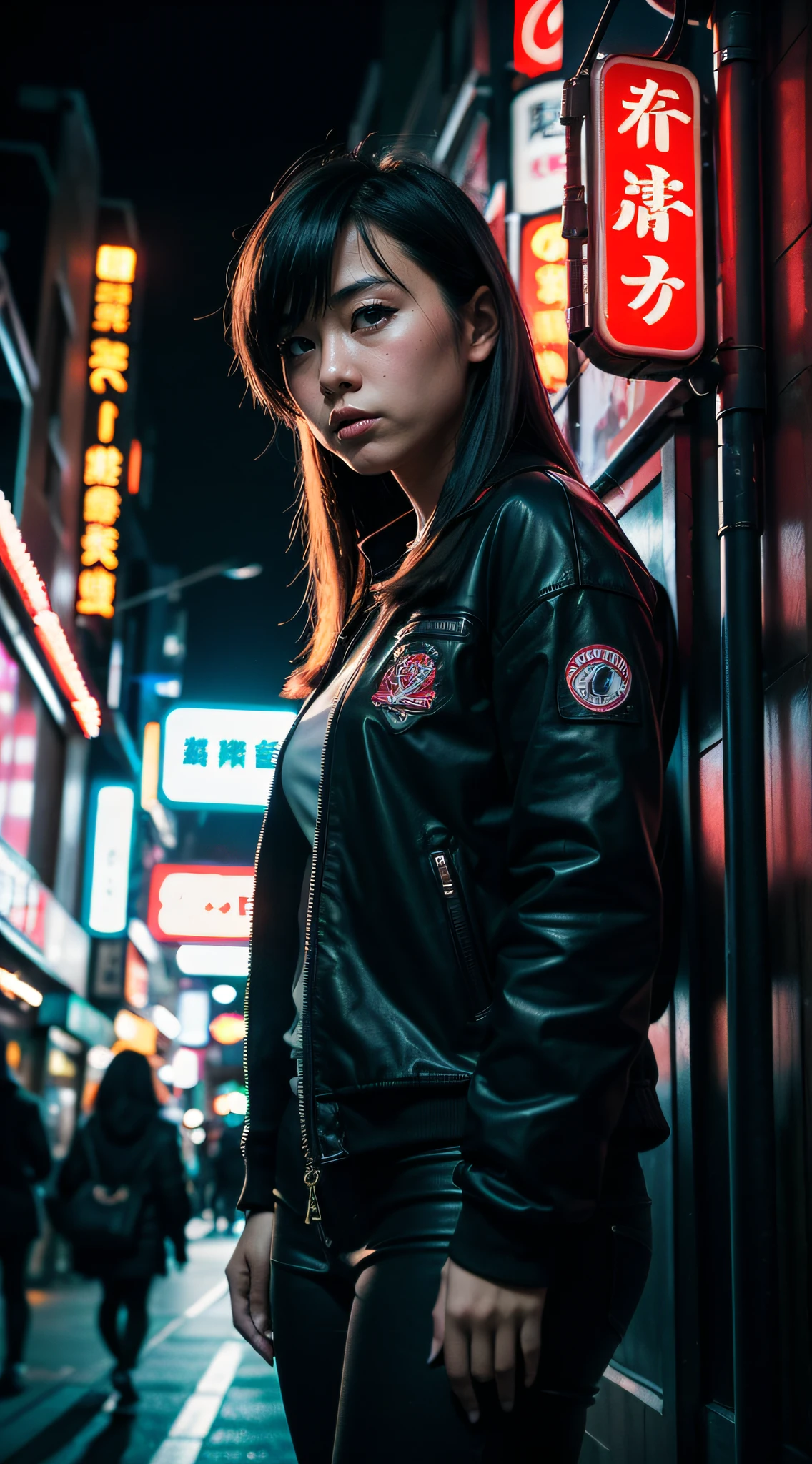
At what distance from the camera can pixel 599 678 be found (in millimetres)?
1623

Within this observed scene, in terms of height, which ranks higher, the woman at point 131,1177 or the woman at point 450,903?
the woman at point 450,903

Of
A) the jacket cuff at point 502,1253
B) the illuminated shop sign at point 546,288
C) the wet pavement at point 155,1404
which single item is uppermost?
the illuminated shop sign at point 546,288

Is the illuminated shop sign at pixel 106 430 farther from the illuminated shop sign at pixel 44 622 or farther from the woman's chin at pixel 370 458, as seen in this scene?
the woman's chin at pixel 370 458

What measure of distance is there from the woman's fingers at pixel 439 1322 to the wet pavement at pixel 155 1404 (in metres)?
4.63

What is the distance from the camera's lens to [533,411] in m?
2.06

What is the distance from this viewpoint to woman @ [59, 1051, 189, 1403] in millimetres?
7324

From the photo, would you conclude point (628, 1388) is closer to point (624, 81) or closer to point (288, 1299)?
point (288, 1299)

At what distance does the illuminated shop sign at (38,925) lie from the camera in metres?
14.7

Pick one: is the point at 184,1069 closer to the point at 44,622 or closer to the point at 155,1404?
the point at 44,622

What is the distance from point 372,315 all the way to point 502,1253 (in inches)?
51.5

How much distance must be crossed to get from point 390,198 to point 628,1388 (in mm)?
2715

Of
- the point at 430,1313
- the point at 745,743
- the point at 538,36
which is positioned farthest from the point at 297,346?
the point at 538,36

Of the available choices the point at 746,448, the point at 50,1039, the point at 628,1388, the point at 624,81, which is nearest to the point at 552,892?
the point at 746,448

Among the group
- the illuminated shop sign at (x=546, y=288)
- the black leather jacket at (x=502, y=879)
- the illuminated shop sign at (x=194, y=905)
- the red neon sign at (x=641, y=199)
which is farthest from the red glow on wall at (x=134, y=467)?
the black leather jacket at (x=502, y=879)
